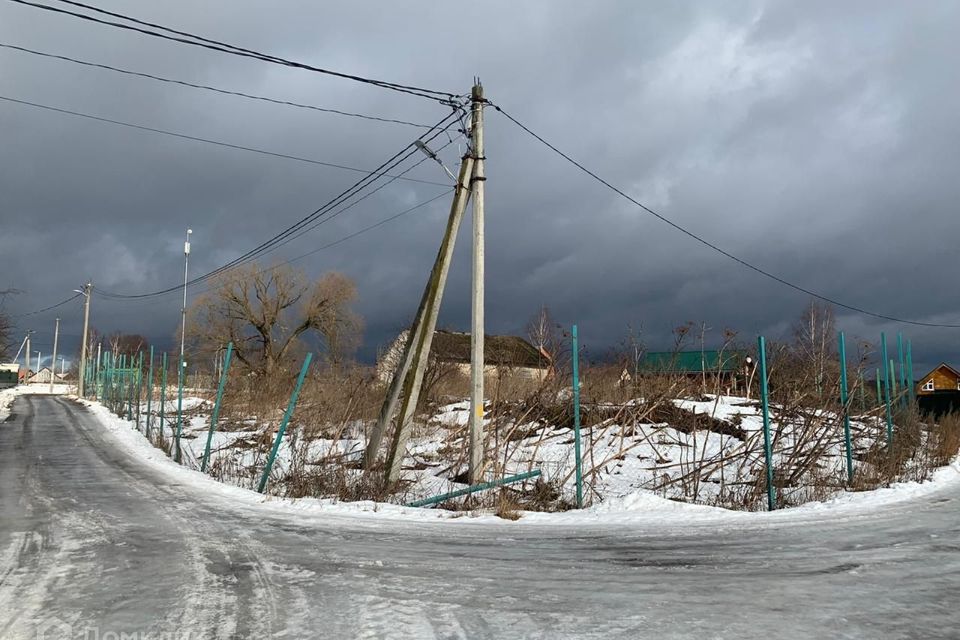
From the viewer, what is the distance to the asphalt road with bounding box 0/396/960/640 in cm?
434

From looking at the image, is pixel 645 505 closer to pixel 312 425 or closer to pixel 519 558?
pixel 519 558

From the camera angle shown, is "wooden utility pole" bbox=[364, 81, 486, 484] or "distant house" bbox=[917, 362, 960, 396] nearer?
"wooden utility pole" bbox=[364, 81, 486, 484]

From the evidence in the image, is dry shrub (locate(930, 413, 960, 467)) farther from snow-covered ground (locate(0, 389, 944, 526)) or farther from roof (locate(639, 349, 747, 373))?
roof (locate(639, 349, 747, 373))

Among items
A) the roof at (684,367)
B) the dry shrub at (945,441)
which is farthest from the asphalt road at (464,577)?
the dry shrub at (945,441)

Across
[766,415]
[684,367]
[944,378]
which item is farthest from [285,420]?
[944,378]

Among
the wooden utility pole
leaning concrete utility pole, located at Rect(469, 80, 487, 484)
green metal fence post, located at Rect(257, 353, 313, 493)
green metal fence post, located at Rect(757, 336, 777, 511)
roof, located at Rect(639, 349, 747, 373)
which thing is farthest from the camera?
roof, located at Rect(639, 349, 747, 373)

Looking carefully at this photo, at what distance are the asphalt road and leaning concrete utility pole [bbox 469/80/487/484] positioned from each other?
3.22m

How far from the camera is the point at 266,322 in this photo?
2314 inches

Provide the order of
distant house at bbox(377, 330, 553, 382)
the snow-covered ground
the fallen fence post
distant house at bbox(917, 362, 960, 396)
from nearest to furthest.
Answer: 1. the snow-covered ground
2. the fallen fence post
3. distant house at bbox(377, 330, 553, 382)
4. distant house at bbox(917, 362, 960, 396)

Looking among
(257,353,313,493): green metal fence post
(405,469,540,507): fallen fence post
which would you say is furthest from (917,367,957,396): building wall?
(257,353,313,493): green metal fence post

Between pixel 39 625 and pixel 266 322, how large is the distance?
186 ft

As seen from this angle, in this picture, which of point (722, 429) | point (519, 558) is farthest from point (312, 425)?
point (722, 429)

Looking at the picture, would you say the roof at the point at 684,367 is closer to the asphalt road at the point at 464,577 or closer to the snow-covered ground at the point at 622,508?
the snow-covered ground at the point at 622,508

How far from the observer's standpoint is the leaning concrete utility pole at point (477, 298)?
1172 centimetres
